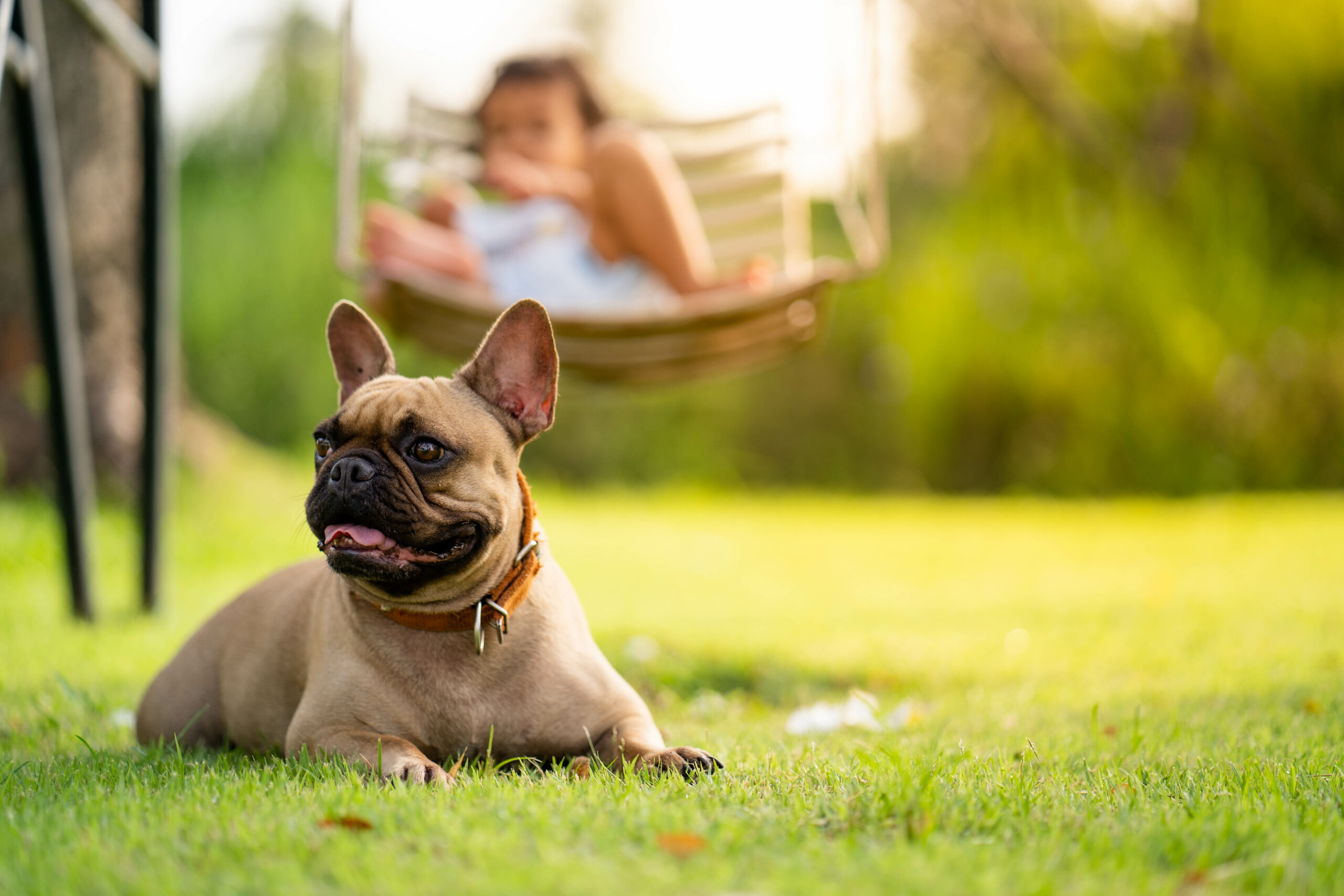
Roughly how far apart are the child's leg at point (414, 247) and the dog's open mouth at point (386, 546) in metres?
2.51

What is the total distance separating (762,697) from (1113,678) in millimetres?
1208

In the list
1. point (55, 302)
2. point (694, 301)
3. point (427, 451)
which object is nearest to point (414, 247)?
point (694, 301)

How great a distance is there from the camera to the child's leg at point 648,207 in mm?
5203

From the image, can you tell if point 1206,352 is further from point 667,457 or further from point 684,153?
point 684,153

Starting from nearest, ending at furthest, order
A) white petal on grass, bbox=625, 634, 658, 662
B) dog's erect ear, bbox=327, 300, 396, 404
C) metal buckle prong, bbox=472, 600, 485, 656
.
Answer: metal buckle prong, bbox=472, 600, 485, 656
dog's erect ear, bbox=327, 300, 396, 404
white petal on grass, bbox=625, 634, 658, 662

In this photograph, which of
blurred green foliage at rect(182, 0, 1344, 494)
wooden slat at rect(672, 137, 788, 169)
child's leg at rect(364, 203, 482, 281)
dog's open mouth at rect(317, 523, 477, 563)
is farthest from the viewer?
blurred green foliage at rect(182, 0, 1344, 494)

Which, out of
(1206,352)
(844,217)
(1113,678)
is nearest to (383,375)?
(1113,678)

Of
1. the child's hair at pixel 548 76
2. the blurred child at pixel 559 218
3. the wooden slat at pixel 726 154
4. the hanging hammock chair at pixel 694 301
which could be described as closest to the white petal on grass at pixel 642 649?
the hanging hammock chair at pixel 694 301

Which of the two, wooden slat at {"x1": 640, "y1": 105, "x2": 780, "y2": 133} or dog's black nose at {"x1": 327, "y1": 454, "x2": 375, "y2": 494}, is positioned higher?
wooden slat at {"x1": 640, "y1": 105, "x2": 780, "y2": 133}

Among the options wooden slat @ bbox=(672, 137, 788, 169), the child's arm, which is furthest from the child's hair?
wooden slat @ bbox=(672, 137, 788, 169)

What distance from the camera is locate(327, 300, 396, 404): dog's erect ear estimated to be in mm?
3049

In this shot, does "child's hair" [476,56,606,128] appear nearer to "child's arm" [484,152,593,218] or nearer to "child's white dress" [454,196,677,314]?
"child's arm" [484,152,593,218]

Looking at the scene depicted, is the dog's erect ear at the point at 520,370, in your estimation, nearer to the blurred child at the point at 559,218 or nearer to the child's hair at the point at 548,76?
the blurred child at the point at 559,218

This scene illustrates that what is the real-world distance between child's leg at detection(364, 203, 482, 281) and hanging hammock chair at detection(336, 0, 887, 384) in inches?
2.2
